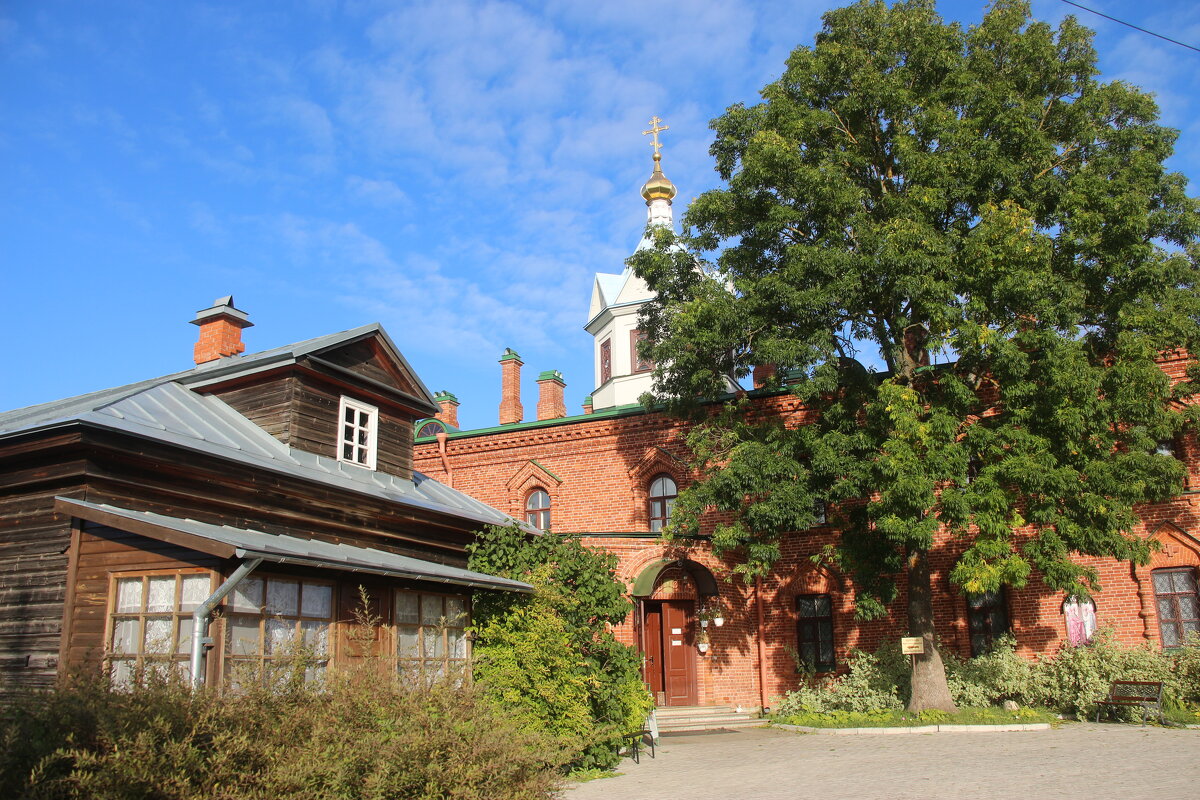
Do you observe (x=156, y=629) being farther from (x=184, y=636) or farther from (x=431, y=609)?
(x=431, y=609)

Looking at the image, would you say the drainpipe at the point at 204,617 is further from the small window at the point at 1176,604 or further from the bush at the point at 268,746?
the small window at the point at 1176,604

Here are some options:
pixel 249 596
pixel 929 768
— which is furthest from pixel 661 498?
pixel 249 596

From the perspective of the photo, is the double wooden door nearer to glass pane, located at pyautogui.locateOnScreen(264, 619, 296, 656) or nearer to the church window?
the church window

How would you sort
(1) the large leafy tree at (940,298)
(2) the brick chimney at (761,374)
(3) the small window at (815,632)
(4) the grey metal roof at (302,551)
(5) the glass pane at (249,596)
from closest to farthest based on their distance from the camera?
(4) the grey metal roof at (302,551)
(5) the glass pane at (249,596)
(1) the large leafy tree at (940,298)
(3) the small window at (815,632)
(2) the brick chimney at (761,374)

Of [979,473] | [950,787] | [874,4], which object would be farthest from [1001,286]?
[950,787]

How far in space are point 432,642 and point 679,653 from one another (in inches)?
361

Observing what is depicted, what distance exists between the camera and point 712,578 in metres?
20.4

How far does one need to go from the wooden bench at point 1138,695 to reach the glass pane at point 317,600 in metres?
12.6

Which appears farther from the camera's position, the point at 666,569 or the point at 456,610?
the point at 666,569

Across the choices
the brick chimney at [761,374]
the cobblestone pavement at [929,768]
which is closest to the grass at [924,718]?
the cobblestone pavement at [929,768]

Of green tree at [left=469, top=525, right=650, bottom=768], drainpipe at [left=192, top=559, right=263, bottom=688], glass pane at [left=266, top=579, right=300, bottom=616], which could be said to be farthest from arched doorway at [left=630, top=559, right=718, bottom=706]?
drainpipe at [left=192, top=559, right=263, bottom=688]

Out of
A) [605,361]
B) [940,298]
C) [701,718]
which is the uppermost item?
[605,361]

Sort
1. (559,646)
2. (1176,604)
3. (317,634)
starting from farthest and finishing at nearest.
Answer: (1176,604) < (559,646) < (317,634)

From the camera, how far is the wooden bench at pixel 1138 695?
15352mm
